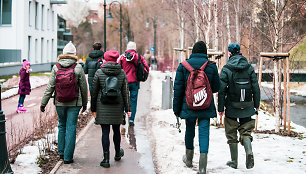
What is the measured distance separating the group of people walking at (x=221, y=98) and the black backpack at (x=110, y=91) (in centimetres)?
94

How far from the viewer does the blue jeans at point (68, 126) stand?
658 centimetres

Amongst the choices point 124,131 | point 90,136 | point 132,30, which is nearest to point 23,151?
point 90,136

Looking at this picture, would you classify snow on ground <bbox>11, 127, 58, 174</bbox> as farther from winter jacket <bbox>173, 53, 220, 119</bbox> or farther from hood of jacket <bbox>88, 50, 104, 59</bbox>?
hood of jacket <bbox>88, 50, 104, 59</bbox>

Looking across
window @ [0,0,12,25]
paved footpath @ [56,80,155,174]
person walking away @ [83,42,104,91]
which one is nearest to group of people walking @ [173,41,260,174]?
paved footpath @ [56,80,155,174]

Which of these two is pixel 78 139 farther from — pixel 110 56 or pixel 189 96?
pixel 189 96

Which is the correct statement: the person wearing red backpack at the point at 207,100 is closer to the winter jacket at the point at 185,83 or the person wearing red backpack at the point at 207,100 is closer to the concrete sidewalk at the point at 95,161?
the winter jacket at the point at 185,83

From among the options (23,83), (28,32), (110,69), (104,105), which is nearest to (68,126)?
(104,105)

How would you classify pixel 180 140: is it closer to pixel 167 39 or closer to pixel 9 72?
pixel 9 72

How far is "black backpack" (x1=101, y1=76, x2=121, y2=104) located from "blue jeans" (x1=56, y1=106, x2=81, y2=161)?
0.58m

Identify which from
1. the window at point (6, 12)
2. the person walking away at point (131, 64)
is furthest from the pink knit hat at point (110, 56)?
the window at point (6, 12)

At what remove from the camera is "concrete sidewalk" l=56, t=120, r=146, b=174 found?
6.45 metres

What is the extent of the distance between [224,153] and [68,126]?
2.71m

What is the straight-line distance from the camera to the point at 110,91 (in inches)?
247

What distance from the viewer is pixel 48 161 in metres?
6.90
